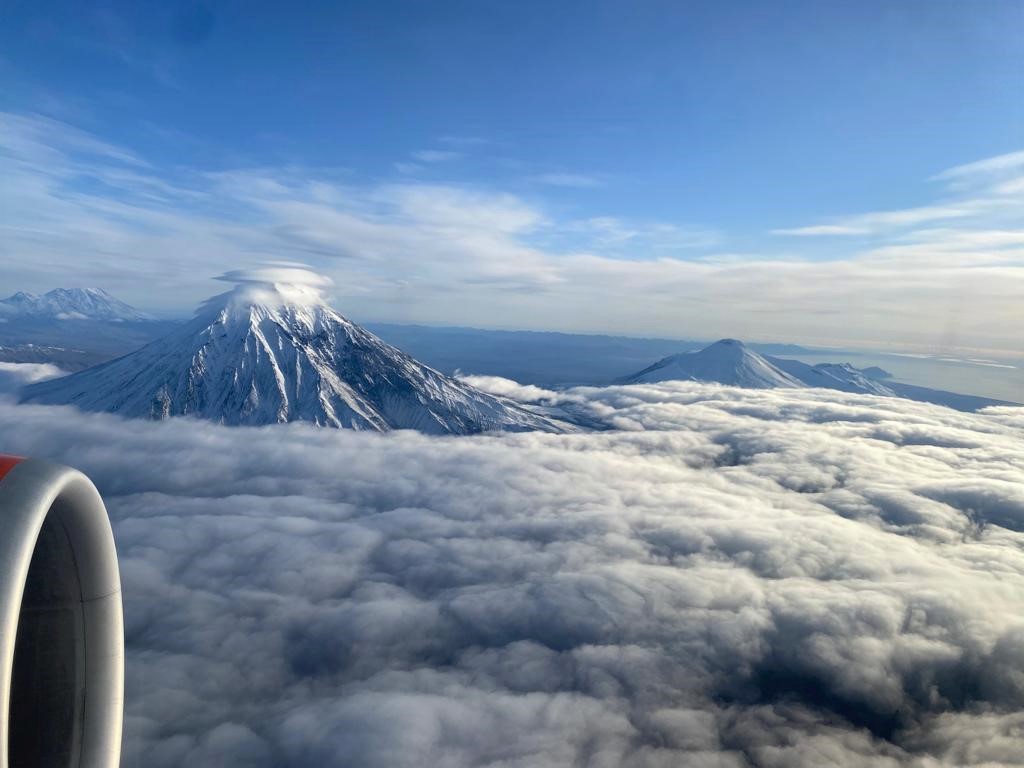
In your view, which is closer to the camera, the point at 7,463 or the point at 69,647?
the point at 7,463

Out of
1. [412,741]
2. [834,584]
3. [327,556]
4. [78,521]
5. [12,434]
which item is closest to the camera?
[78,521]

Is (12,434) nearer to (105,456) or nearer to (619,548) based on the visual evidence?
(105,456)

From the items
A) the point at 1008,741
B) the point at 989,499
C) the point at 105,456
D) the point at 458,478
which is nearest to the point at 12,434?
the point at 105,456

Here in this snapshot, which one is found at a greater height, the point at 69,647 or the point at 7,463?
the point at 7,463

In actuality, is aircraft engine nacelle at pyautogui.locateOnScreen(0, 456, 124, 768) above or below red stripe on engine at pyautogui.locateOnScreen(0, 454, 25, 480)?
below
